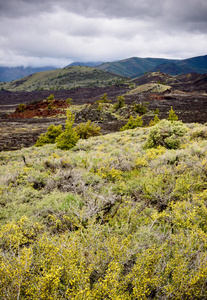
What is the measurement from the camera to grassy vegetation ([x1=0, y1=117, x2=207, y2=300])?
7.61 feet

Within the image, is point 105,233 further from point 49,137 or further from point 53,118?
point 53,118

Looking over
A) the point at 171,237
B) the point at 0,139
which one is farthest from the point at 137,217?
the point at 0,139

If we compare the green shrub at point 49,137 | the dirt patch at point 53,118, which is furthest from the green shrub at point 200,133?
the dirt patch at point 53,118

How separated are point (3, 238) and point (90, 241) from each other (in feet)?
5.53

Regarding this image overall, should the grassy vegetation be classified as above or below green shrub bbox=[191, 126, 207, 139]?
below

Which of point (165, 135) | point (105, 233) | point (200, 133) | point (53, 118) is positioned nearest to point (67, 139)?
point (165, 135)

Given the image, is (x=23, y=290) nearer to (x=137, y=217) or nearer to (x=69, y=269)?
(x=69, y=269)

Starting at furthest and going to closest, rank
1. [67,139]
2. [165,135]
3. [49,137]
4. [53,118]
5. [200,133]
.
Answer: [53,118]
[49,137]
[67,139]
[165,135]
[200,133]

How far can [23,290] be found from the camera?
235cm

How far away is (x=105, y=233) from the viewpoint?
3744 millimetres

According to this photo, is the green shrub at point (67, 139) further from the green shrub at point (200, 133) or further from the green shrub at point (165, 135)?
the green shrub at point (200, 133)

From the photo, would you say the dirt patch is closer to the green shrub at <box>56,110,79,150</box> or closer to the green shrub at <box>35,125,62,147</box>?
the green shrub at <box>35,125,62,147</box>

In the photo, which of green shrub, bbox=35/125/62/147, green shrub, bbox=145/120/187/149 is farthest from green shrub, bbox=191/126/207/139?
green shrub, bbox=35/125/62/147

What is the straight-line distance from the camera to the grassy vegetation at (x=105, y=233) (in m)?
2.32
